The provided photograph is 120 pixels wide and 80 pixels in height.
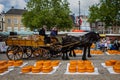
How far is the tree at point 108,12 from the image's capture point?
56825 mm

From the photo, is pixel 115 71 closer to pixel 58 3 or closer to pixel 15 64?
pixel 15 64

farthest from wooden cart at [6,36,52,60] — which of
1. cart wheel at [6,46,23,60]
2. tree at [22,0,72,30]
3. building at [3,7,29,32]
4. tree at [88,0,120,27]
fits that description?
building at [3,7,29,32]

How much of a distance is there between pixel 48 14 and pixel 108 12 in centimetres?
2246

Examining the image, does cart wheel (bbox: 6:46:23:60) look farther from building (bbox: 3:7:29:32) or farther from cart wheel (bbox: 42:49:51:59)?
building (bbox: 3:7:29:32)

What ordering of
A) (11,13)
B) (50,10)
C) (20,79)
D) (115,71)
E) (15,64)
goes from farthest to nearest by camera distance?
(11,13), (50,10), (15,64), (115,71), (20,79)

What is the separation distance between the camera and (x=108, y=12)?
57750mm

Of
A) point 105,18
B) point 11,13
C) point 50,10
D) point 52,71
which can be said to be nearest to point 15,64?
point 52,71

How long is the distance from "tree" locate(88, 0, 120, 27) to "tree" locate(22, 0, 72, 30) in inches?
608

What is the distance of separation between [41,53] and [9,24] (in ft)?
390

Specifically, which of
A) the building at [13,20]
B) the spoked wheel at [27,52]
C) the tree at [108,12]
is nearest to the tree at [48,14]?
the tree at [108,12]

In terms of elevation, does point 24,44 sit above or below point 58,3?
below

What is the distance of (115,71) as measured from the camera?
17.5 m

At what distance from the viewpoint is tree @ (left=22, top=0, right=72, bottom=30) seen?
251 ft

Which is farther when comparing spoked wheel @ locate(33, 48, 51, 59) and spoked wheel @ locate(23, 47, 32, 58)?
spoked wheel @ locate(23, 47, 32, 58)
